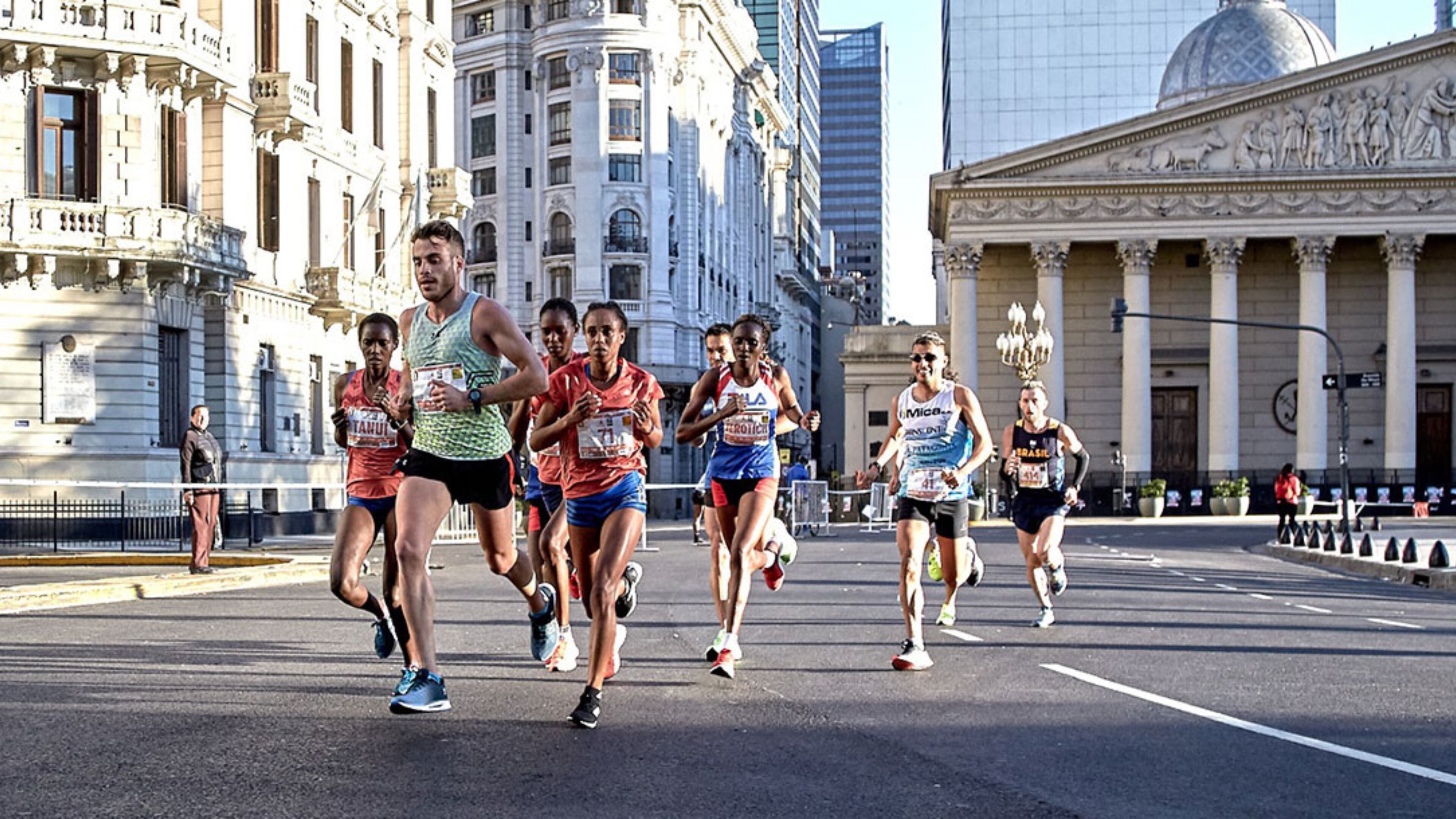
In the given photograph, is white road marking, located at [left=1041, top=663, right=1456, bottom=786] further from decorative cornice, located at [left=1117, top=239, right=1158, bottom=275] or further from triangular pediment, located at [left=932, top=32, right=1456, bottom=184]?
decorative cornice, located at [left=1117, top=239, right=1158, bottom=275]

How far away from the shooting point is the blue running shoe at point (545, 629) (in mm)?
9531

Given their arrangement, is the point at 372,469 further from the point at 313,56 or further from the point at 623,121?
the point at 623,121

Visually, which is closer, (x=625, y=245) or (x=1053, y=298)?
(x=1053, y=298)

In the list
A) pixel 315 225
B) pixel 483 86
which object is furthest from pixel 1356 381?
pixel 483 86

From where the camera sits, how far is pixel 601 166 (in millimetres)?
→ 72375

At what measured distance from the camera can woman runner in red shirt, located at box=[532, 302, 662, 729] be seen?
8781mm

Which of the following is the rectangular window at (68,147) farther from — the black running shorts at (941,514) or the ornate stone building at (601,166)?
the ornate stone building at (601,166)

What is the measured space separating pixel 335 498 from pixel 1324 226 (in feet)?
127

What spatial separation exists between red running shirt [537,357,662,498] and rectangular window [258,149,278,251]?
28.8 meters

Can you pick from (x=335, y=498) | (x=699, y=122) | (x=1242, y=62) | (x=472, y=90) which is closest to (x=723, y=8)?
(x=699, y=122)

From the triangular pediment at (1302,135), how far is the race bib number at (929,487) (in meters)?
52.1

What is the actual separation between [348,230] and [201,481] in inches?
809

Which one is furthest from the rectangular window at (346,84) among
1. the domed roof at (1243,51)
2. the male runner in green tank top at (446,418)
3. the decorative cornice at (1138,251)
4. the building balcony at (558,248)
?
the domed roof at (1243,51)

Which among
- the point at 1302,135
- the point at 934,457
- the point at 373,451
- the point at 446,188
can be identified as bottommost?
the point at 934,457
